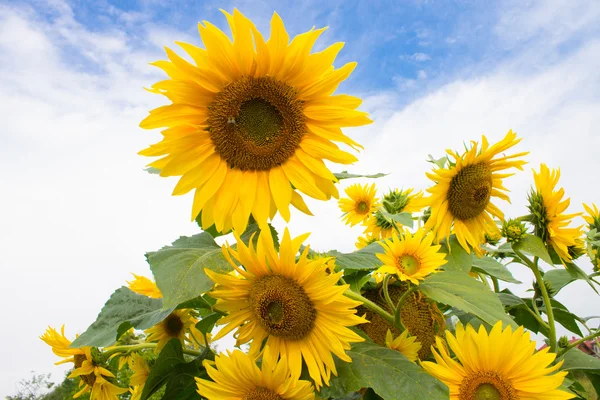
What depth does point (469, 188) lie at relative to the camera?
5.44 feet

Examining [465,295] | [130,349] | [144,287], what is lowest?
[465,295]

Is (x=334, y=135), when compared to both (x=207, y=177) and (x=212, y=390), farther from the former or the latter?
(x=212, y=390)

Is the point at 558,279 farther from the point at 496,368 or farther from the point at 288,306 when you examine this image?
the point at 288,306

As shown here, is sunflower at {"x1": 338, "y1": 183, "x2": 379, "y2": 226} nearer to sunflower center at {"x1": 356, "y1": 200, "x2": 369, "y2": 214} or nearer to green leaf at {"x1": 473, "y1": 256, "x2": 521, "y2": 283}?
sunflower center at {"x1": 356, "y1": 200, "x2": 369, "y2": 214}

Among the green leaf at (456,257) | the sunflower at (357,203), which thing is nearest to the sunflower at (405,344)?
the green leaf at (456,257)

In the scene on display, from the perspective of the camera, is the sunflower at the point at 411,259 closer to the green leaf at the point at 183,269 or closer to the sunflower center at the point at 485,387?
the sunflower center at the point at 485,387

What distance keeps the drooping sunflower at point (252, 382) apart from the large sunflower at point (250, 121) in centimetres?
32

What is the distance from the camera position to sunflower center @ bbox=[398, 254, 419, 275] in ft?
4.78

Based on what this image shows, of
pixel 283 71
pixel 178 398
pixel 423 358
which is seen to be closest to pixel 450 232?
pixel 423 358

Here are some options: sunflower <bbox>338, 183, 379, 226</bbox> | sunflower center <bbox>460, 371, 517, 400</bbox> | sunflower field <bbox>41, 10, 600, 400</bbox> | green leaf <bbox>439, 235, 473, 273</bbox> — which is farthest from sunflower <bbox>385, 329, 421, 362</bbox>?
sunflower <bbox>338, 183, 379, 226</bbox>

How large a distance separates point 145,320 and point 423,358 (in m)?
0.84

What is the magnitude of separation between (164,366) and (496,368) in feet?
3.03

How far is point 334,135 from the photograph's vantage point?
4.08 ft

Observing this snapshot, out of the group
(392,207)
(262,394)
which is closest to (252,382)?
(262,394)
